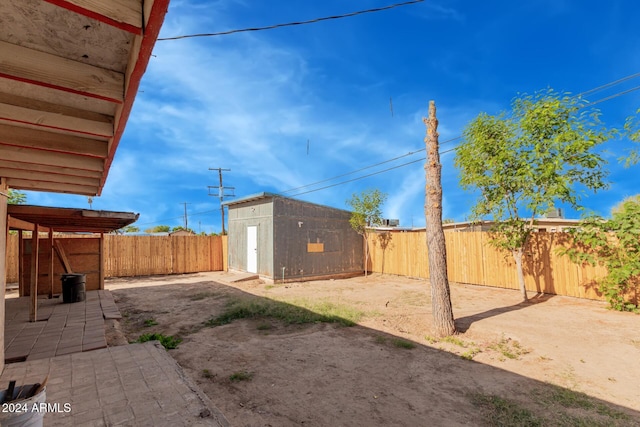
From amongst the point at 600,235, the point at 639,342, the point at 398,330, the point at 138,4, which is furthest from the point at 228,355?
the point at 600,235

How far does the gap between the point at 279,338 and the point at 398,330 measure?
248cm

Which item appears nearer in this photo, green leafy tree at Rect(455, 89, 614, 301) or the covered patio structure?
the covered patio structure

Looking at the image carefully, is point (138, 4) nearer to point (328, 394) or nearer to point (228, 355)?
point (328, 394)

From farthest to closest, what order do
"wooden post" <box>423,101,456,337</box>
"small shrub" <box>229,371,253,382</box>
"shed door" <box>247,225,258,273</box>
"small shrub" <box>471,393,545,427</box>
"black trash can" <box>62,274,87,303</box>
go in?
"shed door" <box>247,225,258,273</box>
"black trash can" <box>62,274,87,303</box>
"wooden post" <box>423,101,456,337</box>
"small shrub" <box>229,371,253,382</box>
"small shrub" <box>471,393,545,427</box>

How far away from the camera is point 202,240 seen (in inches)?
667

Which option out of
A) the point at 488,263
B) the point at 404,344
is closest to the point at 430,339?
the point at 404,344

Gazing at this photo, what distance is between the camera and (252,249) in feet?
47.4

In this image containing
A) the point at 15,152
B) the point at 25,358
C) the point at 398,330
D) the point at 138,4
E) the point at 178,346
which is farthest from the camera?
the point at 398,330

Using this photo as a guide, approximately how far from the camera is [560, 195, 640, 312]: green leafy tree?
23.4ft

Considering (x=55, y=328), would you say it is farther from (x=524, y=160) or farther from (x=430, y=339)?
(x=524, y=160)

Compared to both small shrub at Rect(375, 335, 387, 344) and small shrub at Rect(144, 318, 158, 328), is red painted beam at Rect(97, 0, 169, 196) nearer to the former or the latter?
small shrub at Rect(375, 335, 387, 344)

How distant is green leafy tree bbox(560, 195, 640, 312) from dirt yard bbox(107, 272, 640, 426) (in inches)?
23.5

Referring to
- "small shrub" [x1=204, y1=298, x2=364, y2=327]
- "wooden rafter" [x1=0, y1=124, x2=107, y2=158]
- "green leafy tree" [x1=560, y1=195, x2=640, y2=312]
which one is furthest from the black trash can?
"green leafy tree" [x1=560, y1=195, x2=640, y2=312]

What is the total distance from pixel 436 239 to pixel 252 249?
33.0ft
